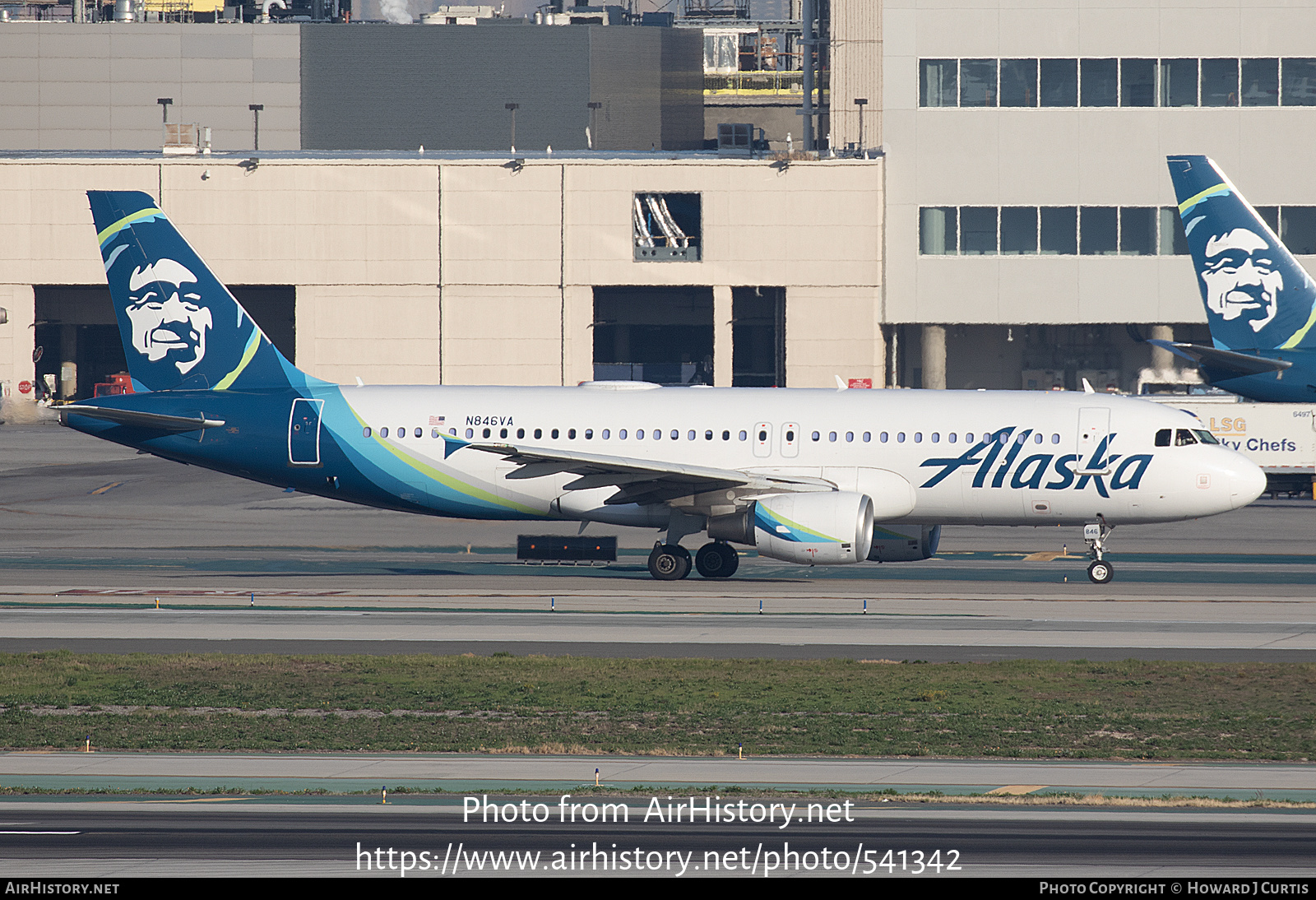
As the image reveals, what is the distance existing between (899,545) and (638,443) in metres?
6.96

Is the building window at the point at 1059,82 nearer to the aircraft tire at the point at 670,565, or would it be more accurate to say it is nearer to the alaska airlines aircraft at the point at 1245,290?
the alaska airlines aircraft at the point at 1245,290

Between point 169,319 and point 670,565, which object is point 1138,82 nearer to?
point 670,565

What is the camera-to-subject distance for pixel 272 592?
3509cm

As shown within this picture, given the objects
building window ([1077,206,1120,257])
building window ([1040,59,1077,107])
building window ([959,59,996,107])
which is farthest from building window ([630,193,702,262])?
building window ([1077,206,1120,257])

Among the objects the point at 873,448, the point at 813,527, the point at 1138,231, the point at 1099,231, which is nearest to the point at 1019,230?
the point at 1099,231

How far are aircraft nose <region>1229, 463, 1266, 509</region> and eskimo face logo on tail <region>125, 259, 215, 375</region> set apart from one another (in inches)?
984

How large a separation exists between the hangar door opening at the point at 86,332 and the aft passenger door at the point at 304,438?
6025cm

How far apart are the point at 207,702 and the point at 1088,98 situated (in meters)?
67.4

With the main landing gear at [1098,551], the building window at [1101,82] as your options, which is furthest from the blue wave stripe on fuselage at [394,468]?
the building window at [1101,82]

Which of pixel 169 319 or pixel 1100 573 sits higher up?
pixel 169 319

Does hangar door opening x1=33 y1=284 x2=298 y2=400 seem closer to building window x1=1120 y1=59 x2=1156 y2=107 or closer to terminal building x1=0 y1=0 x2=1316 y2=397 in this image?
terminal building x1=0 y1=0 x2=1316 y2=397

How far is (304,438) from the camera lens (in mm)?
37812

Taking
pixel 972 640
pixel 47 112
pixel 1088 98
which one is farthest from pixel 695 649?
pixel 47 112

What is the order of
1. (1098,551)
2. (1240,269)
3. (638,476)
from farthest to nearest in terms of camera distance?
(1240,269) < (1098,551) < (638,476)
